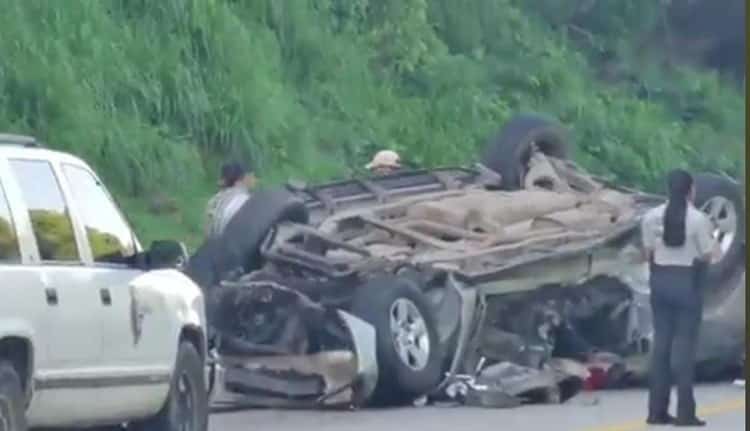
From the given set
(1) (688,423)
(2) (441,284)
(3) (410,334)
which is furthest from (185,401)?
(2) (441,284)

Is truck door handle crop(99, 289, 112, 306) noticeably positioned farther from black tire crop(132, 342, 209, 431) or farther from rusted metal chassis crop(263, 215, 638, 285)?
rusted metal chassis crop(263, 215, 638, 285)

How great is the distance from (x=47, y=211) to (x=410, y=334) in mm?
5760

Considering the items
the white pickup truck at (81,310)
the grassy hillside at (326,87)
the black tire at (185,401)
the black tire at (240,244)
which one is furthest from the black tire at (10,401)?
the grassy hillside at (326,87)

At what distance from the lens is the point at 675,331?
17875 mm

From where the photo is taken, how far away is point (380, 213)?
817 inches

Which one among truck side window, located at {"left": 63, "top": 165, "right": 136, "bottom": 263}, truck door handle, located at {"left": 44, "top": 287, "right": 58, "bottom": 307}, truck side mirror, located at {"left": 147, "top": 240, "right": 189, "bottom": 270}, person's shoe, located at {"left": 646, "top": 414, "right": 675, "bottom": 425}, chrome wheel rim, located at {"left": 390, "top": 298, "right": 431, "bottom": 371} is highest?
truck side window, located at {"left": 63, "top": 165, "right": 136, "bottom": 263}

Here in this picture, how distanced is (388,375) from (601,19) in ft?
62.3

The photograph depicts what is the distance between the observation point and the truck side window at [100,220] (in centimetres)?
1437

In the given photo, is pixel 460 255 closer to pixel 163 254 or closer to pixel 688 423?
pixel 688 423

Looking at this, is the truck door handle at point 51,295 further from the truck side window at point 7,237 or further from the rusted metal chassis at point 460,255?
the rusted metal chassis at point 460,255

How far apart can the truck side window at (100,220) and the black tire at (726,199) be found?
7.81 metres

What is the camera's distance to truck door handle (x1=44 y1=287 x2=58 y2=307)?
13.6m

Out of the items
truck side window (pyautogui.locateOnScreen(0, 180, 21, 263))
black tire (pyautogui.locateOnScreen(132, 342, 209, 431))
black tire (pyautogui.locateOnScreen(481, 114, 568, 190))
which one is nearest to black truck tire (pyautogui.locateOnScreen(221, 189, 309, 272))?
black tire (pyautogui.locateOnScreen(481, 114, 568, 190))

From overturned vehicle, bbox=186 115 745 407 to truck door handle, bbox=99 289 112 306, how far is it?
4.56 m
